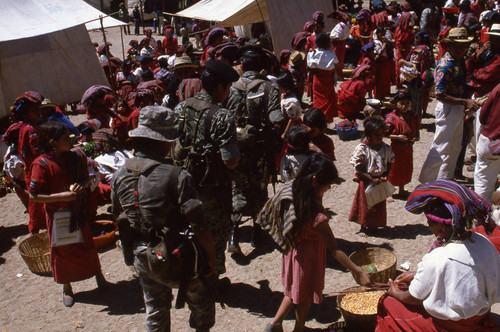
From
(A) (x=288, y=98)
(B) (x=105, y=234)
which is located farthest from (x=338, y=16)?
(B) (x=105, y=234)

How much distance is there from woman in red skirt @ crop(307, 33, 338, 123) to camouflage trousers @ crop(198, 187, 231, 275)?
19.2ft

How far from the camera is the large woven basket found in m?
5.75

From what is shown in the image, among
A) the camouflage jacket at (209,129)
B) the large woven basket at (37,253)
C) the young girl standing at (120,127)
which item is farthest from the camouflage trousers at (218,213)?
the young girl standing at (120,127)

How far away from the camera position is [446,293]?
309 cm

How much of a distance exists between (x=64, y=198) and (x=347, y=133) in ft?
19.7

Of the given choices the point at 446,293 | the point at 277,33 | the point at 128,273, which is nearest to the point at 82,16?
the point at 277,33

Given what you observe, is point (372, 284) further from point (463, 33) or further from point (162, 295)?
point (463, 33)

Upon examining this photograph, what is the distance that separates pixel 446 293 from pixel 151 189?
2.01 m

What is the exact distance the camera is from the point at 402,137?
6656 mm

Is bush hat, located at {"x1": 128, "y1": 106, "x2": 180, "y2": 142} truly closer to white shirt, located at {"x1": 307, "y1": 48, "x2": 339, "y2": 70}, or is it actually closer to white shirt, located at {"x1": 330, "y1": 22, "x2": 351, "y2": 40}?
white shirt, located at {"x1": 307, "y1": 48, "x2": 339, "y2": 70}

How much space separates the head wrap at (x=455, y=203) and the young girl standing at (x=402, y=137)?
141 inches

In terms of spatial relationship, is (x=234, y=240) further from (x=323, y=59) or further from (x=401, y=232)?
(x=323, y=59)

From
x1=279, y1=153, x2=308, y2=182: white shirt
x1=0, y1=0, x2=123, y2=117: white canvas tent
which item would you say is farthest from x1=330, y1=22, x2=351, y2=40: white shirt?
x1=279, y1=153, x2=308, y2=182: white shirt

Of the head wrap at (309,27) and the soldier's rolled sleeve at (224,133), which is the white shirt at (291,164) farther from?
the head wrap at (309,27)
